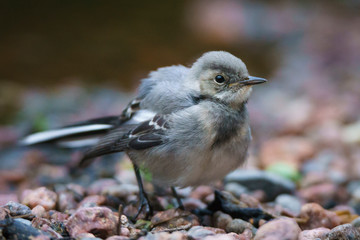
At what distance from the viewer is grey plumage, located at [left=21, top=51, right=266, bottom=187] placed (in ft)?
14.5

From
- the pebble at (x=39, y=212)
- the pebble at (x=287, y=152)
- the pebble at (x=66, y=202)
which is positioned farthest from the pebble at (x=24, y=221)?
the pebble at (x=287, y=152)

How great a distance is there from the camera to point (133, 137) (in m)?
4.91

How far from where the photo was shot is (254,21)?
14789 mm

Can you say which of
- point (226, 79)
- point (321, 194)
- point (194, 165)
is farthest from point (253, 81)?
point (321, 194)

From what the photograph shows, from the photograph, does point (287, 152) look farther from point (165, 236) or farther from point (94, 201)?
point (165, 236)

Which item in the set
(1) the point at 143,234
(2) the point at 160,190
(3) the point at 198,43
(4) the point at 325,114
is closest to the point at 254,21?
(3) the point at 198,43

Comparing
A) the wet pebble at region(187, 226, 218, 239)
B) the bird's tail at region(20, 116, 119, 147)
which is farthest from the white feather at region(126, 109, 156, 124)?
the wet pebble at region(187, 226, 218, 239)

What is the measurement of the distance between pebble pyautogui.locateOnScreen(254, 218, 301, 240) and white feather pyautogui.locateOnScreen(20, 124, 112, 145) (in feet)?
8.24

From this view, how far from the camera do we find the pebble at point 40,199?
172 inches

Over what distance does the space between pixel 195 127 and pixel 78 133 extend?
1.90 meters

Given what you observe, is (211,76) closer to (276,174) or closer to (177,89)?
(177,89)

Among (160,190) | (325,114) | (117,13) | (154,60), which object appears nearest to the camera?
(160,190)

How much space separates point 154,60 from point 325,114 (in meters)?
5.30

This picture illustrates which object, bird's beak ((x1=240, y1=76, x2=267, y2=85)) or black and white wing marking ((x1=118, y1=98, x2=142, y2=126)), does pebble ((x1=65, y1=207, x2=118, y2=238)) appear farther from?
bird's beak ((x1=240, y1=76, x2=267, y2=85))
